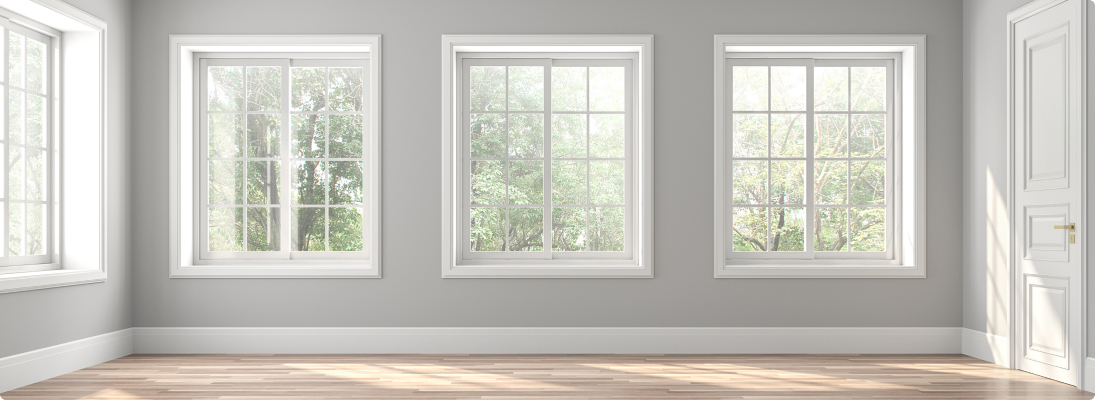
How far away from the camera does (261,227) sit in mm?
4898

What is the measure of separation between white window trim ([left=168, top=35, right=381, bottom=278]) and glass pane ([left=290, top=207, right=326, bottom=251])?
9.4 inches

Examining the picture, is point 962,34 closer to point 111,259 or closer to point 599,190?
point 599,190

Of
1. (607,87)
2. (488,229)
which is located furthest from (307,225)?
(607,87)

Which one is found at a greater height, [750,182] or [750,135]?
[750,135]

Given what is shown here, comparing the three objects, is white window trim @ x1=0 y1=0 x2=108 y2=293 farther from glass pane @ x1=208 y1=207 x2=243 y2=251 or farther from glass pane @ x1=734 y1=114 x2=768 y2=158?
glass pane @ x1=734 y1=114 x2=768 y2=158

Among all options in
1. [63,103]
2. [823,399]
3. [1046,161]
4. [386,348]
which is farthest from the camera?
[386,348]

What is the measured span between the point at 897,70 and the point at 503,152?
3028 mm

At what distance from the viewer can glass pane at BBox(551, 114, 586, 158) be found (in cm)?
489

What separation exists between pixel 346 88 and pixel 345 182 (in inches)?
28.0

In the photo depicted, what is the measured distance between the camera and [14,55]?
400 cm

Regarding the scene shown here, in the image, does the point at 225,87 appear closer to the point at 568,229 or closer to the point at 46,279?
the point at 46,279

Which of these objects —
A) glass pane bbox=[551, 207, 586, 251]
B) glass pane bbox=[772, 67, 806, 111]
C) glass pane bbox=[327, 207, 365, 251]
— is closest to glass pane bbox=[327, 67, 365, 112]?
glass pane bbox=[327, 207, 365, 251]

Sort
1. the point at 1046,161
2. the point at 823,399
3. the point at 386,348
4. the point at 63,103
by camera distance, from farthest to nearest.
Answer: the point at 386,348 < the point at 63,103 < the point at 1046,161 < the point at 823,399
